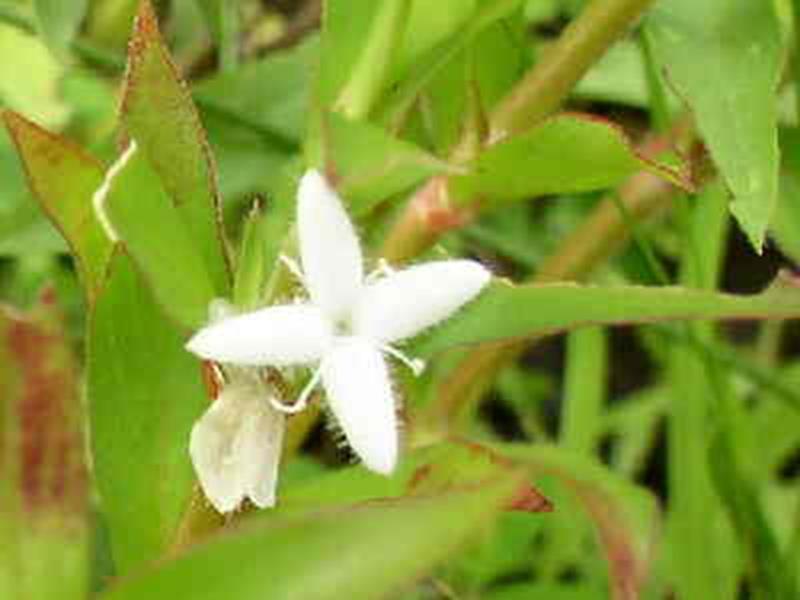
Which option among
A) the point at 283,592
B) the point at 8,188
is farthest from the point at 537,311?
A: the point at 8,188

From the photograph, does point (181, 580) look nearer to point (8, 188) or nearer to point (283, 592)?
point (283, 592)

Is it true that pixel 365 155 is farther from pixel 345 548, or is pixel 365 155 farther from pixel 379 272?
pixel 345 548

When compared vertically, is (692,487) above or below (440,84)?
below

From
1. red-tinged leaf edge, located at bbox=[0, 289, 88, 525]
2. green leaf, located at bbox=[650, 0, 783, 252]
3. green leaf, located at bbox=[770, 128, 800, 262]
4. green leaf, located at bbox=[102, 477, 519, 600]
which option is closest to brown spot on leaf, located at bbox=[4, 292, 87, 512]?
→ red-tinged leaf edge, located at bbox=[0, 289, 88, 525]

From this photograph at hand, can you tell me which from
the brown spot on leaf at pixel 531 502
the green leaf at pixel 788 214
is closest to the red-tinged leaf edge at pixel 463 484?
the brown spot on leaf at pixel 531 502

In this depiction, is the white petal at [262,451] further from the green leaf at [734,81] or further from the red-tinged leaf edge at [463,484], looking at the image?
the green leaf at [734,81]

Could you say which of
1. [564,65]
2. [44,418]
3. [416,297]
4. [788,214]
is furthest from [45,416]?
[788,214]

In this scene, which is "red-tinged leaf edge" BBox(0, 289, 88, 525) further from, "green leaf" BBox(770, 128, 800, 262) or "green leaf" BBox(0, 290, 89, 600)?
"green leaf" BBox(770, 128, 800, 262)
